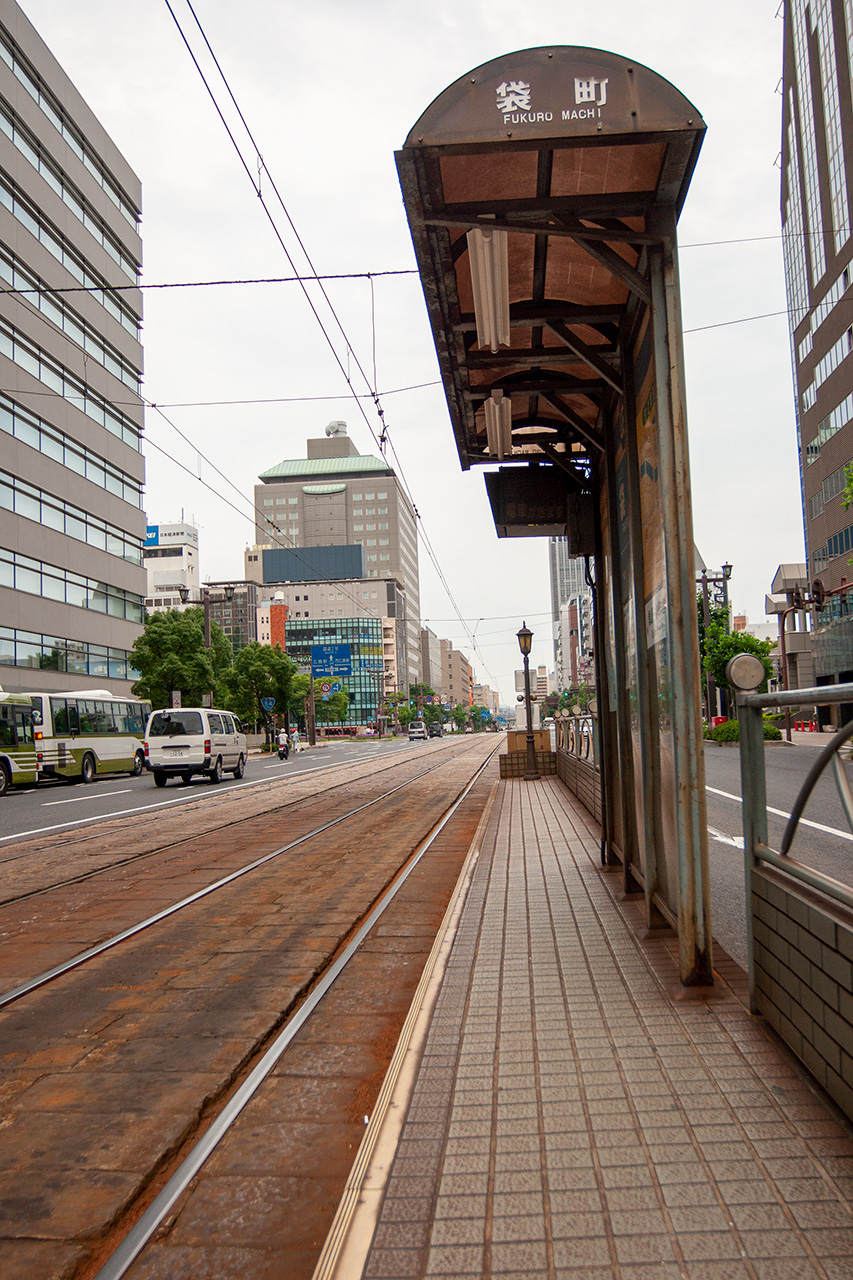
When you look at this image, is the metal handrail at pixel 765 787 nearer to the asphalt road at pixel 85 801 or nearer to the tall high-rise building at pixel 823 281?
the asphalt road at pixel 85 801

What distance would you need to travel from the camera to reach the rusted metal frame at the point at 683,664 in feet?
14.3

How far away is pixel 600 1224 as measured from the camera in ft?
8.02

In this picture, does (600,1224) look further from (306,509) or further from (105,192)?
(306,509)

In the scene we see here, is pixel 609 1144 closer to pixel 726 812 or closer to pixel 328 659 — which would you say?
pixel 726 812

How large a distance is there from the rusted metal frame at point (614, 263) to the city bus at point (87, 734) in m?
24.1

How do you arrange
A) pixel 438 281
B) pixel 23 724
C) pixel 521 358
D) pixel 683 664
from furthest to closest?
pixel 23 724
pixel 521 358
pixel 438 281
pixel 683 664

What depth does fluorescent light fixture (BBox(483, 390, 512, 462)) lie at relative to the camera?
7027 mm

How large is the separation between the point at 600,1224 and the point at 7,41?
44108 mm

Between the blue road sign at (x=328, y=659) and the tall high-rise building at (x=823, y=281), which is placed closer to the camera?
the tall high-rise building at (x=823, y=281)

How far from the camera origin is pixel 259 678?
57.8m

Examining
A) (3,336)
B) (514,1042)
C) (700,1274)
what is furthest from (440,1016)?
(3,336)

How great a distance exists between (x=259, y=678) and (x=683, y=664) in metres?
54.7

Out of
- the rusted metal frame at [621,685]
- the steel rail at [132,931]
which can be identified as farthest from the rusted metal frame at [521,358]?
the steel rail at [132,931]

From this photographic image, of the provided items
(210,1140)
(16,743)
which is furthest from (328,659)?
(210,1140)
